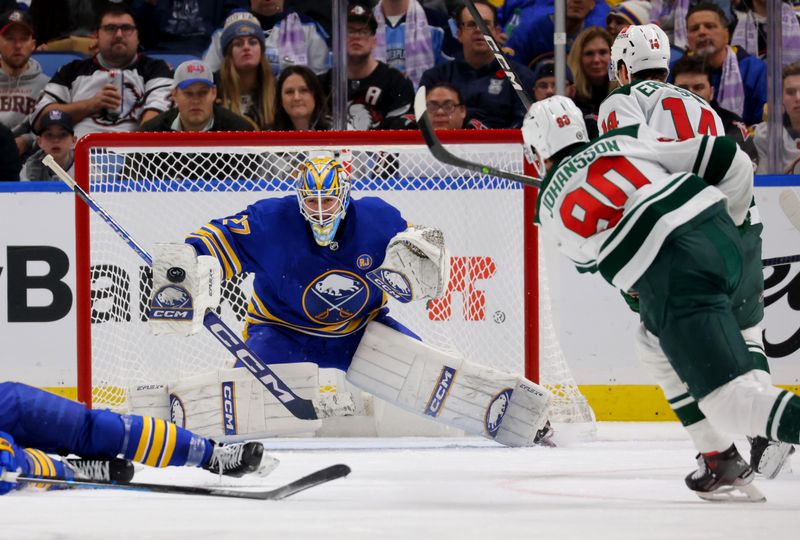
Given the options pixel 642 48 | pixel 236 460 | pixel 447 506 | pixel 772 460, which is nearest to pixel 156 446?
pixel 236 460

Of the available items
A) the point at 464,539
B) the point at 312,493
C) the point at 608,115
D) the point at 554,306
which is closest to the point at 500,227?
the point at 554,306

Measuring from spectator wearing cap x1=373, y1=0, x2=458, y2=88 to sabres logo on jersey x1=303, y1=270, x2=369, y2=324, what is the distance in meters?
1.83

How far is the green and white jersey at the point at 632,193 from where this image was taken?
95.6 inches

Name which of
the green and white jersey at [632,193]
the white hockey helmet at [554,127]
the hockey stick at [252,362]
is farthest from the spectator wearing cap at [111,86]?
the green and white jersey at [632,193]

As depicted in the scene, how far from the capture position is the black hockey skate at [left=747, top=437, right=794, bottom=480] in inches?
120

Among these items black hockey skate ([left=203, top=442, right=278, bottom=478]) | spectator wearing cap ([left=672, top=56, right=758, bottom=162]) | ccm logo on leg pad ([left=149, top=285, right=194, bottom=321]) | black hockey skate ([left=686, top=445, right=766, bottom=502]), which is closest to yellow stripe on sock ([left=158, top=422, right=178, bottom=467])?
black hockey skate ([left=203, top=442, right=278, bottom=478])

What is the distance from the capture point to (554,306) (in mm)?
4781

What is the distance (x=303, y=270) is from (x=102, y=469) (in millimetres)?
1341

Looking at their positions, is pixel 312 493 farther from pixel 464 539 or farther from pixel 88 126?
pixel 88 126

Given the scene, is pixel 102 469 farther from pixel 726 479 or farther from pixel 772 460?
pixel 772 460

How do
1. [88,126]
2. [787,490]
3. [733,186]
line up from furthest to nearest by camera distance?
[88,126], [787,490], [733,186]

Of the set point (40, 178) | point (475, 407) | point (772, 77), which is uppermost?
point (772, 77)

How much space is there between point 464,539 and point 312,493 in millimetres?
832

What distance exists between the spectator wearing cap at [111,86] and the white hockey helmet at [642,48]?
261 centimetres
